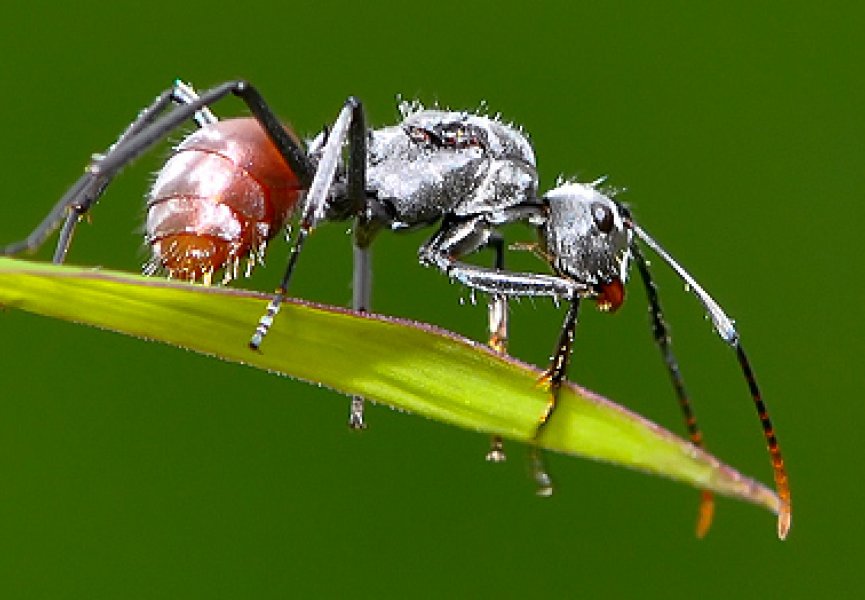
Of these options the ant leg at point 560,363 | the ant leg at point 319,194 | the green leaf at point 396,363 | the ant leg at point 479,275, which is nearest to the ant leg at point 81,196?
the ant leg at point 319,194

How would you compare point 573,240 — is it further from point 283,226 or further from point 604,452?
point 604,452

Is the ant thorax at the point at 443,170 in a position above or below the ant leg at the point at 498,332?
above

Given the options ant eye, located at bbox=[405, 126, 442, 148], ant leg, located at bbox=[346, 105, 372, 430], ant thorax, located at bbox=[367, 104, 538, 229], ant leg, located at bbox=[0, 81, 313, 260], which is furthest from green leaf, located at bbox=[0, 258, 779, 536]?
ant eye, located at bbox=[405, 126, 442, 148]

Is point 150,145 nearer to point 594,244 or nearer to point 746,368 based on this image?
point 594,244

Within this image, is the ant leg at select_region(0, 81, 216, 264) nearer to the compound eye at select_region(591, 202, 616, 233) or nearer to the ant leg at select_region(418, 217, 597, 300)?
the ant leg at select_region(418, 217, 597, 300)

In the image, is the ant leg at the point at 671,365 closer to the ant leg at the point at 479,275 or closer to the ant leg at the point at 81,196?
the ant leg at the point at 479,275

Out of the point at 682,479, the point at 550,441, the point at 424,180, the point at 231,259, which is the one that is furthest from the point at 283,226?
the point at 682,479
